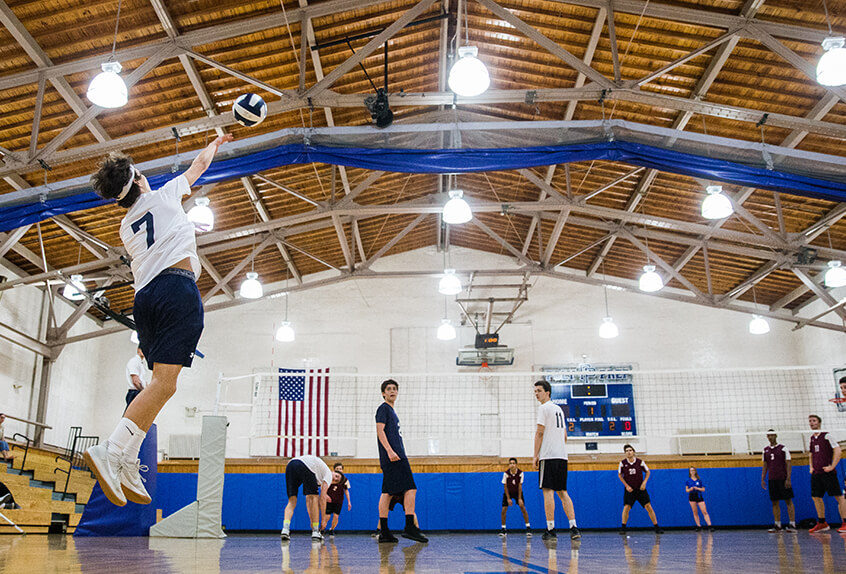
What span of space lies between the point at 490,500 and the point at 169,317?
9.83 meters

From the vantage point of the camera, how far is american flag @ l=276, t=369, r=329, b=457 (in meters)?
16.0

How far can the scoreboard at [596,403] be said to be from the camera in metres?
17.3

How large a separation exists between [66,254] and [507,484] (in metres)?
10.8

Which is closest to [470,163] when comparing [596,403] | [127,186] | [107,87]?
[107,87]

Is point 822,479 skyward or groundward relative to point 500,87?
groundward

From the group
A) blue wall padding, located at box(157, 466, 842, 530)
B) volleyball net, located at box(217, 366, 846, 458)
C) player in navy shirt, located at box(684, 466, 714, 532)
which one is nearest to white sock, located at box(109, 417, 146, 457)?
blue wall padding, located at box(157, 466, 842, 530)

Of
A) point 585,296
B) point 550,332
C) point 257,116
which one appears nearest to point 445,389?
point 550,332

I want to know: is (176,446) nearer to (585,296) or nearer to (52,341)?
(52,341)

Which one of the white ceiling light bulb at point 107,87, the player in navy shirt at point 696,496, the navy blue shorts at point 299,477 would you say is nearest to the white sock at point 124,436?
the white ceiling light bulb at point 107,87

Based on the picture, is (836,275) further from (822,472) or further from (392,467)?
(392,467)

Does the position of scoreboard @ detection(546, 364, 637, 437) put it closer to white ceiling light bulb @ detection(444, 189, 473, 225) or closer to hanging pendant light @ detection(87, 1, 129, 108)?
white ceiling light bulb @ detection(444, 189, 473, 225)

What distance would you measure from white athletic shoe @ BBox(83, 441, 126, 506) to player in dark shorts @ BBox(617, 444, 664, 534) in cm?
925

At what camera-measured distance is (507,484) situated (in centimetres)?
1100

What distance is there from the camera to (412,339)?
18.7 metres
